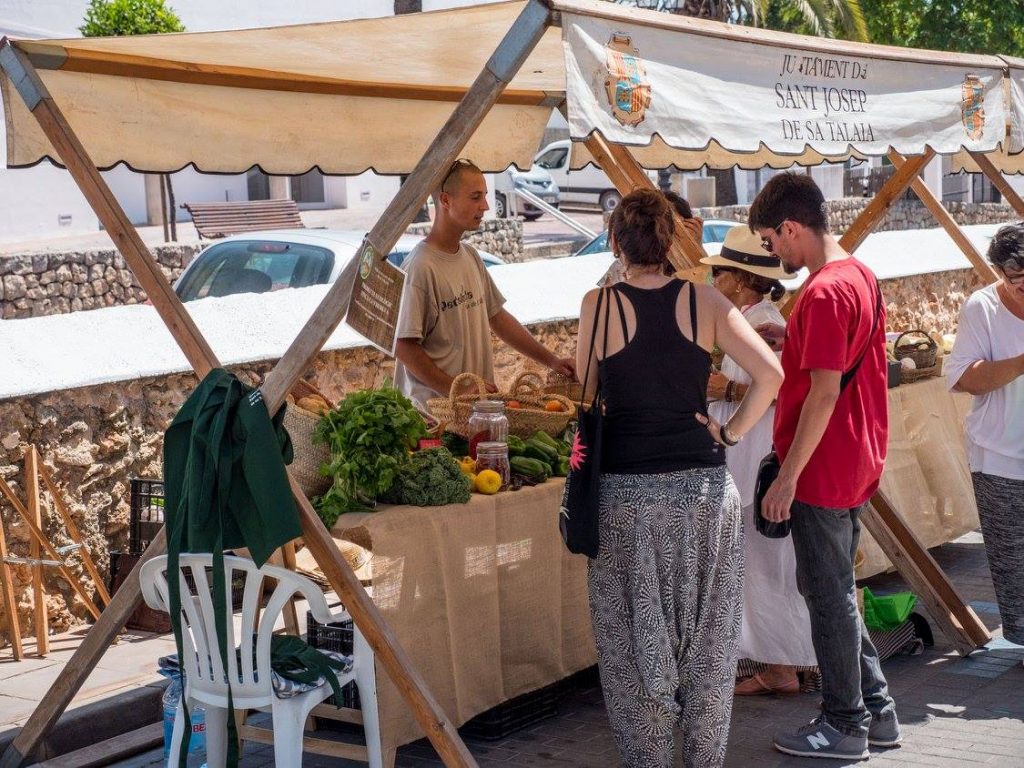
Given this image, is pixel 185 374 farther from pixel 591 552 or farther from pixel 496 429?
pixel 591 552

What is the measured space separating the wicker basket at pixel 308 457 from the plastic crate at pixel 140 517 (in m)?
1.50

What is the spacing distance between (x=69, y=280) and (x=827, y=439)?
39.6 ft

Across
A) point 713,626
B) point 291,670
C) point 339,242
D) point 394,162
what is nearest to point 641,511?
point 713,626

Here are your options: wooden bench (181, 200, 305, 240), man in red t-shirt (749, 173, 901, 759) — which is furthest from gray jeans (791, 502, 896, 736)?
wooden bench (181, 200, 305, 240)

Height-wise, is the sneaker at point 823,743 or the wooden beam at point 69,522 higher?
the wooden beam at point 69,522

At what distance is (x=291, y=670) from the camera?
4.05m

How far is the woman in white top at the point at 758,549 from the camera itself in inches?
204

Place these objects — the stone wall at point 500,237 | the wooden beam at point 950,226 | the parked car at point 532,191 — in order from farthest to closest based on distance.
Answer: the parked car at point 532,191 → the stone wall at point 500,237 → the wooden beam at point 950,226

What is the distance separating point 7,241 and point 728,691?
21.0m

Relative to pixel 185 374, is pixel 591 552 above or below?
below

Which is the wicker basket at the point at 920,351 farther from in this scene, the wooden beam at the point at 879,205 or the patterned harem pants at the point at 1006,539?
the patterned harem pants at the point at 1006,539

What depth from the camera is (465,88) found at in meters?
6.48

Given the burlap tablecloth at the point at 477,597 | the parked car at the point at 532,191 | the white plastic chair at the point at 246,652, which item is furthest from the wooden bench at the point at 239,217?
the white plastic chair at the point at 246,652

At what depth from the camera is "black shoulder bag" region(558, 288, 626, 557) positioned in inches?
158
